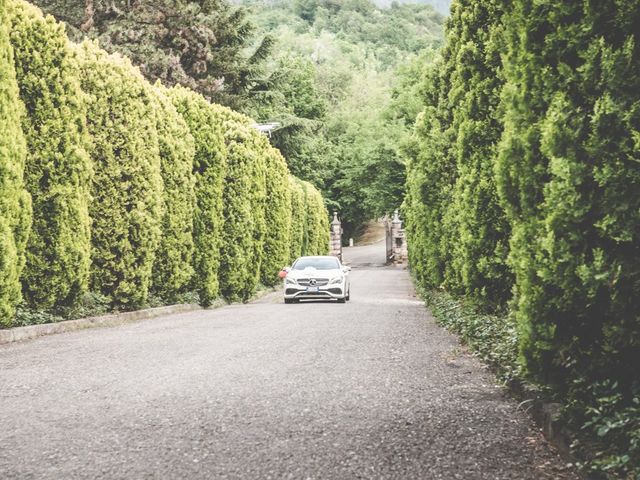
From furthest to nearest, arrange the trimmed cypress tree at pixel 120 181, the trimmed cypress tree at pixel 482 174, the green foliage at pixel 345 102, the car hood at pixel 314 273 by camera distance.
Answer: the green foliage at pixel 345 102 < the car hood at pixel 314 273 < the trimmed cypress tree at pixel 120 181 < the trimmed cypress tree at pixel 482 174

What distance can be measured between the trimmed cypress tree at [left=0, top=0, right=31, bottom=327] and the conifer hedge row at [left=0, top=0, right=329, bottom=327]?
0.06 feet

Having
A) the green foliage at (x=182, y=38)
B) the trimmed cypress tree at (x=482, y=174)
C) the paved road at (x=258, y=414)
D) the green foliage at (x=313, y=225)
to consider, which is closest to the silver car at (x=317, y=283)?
the trimmed cypress tree at (x=482, y=174)

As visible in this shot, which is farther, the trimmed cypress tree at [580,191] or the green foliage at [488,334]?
the green foliage at [488,334]

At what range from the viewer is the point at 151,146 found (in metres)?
Answer: 16.4

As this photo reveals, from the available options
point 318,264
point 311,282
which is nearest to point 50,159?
point 311,282

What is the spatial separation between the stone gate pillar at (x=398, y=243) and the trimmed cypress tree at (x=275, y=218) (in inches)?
1172

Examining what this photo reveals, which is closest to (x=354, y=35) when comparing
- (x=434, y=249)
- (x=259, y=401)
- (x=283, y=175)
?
(x=283, y=175)

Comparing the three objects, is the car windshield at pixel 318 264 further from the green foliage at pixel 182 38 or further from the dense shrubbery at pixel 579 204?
the dense shrubbery at pixel 579 204

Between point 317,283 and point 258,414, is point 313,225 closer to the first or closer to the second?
point 317,283

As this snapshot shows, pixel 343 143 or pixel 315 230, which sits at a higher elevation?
pixel 343 143

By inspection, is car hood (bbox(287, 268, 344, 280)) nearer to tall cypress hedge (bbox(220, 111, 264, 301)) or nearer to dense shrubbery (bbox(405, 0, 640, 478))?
tall cypress hedge (bbox(220, 111, 264, 301))

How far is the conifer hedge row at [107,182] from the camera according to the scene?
1147 cm

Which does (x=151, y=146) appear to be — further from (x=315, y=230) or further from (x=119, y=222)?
(x=315, y=230)

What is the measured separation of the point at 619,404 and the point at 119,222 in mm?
12249
